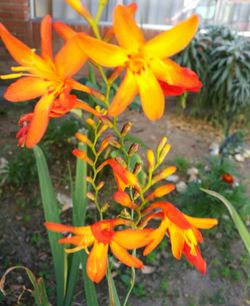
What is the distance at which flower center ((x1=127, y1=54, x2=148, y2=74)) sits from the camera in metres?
0.61

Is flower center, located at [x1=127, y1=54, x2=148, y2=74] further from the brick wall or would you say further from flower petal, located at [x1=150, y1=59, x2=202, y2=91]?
the brick wall

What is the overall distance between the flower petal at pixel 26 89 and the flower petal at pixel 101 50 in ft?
0.44

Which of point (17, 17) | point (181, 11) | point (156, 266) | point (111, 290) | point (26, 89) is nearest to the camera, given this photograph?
point (26, 89)

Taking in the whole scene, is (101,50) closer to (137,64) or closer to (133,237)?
(137,64)

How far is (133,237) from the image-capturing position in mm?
713

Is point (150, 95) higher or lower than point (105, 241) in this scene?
higher

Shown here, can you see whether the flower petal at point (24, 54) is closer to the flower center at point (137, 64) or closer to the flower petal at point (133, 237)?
the flower center at point (137, 64)

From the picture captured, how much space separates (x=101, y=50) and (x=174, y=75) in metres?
0.12

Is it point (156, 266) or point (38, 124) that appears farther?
point (156, 266)

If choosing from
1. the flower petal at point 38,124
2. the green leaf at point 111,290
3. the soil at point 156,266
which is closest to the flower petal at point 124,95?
the flower petal at point 38,124

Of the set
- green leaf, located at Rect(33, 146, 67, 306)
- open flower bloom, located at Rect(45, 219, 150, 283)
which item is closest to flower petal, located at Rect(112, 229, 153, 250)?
open flower bloom, located at Rect(45, 219, 150, 283)

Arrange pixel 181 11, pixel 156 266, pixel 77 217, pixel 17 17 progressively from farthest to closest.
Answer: pixel 181 11 < pixel 17 17 < pixel 156 266 < pixel 77 217

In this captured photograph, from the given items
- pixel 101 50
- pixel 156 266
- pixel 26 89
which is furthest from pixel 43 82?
pixel 156 266

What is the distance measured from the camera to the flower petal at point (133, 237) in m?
0.71
